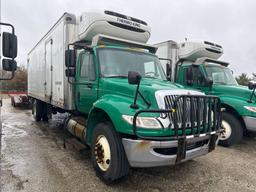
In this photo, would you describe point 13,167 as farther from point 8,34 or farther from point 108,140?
point 8,34

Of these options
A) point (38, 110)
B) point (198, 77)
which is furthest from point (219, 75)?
point (38, 110)

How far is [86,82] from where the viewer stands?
4750 mm

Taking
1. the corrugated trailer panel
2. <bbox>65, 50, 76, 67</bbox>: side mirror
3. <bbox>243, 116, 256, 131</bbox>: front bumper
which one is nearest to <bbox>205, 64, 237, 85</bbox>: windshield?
<bbox>243, 116, 256, 131</bbox>: front bumper

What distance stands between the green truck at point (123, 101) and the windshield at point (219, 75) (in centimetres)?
267

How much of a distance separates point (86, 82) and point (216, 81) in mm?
4414

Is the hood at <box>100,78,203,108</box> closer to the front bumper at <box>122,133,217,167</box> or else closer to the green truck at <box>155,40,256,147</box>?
the front bumper at <box>122,133,217,167</box>

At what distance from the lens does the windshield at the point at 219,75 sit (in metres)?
7.12

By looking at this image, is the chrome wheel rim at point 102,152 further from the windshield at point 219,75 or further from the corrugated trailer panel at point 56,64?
the windshield at point 219,75

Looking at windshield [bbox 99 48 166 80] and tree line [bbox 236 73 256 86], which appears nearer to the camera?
windshield [bbox 99 48 166 80]

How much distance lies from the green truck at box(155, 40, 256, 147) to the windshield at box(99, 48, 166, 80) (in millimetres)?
1412

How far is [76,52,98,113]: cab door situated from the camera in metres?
4.47

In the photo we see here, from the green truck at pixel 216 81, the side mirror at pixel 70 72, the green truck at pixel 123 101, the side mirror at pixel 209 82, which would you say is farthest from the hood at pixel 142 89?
the side mirror at pixel 209 82

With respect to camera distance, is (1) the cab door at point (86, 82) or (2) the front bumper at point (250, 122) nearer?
(1) the cab door at point (86, 82)

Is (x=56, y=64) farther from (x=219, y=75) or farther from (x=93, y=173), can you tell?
(x=219, y=75)
